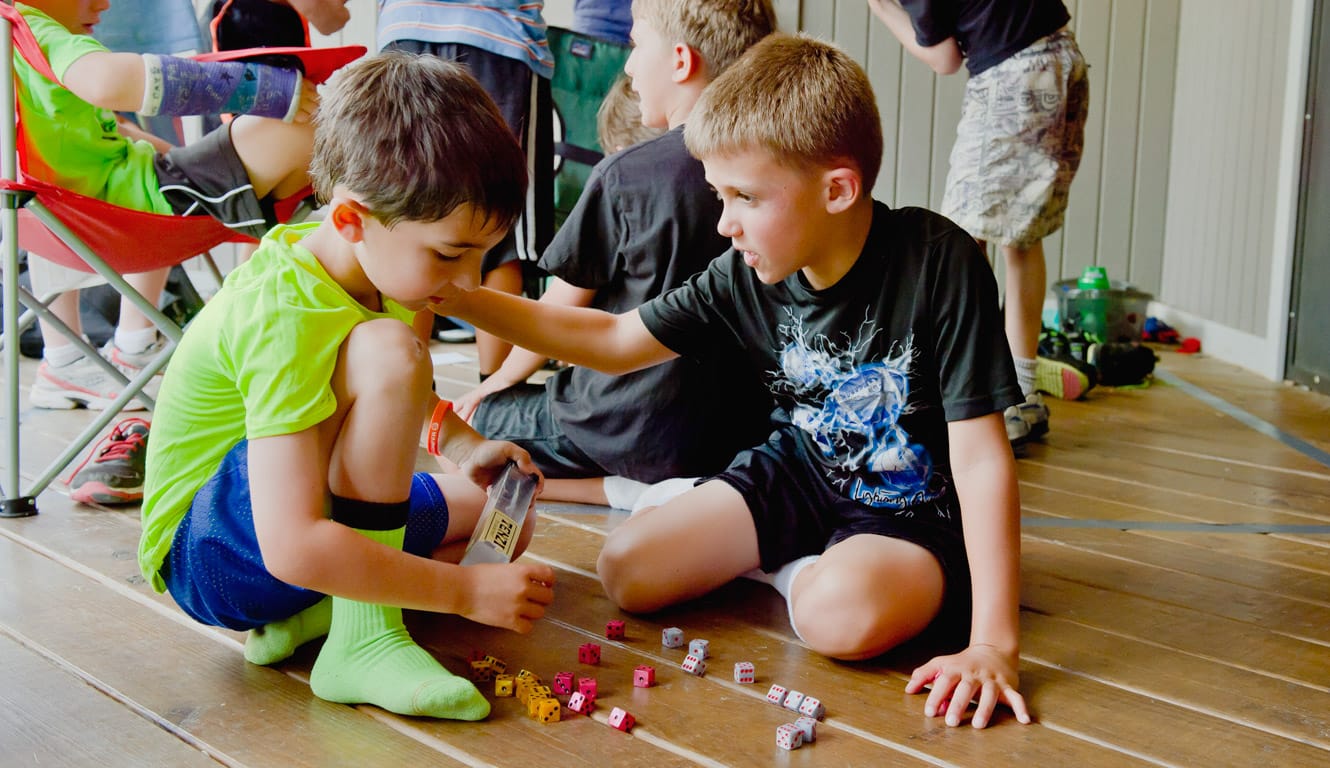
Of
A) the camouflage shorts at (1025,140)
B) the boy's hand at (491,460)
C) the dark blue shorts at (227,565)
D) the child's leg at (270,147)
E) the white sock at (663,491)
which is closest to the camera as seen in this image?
the dark blue shorts at (227,565)

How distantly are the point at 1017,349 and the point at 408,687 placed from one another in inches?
75.5

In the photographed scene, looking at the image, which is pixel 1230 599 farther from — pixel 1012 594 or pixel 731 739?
pixel 731 739

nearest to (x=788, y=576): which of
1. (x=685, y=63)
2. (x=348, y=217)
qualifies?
(x=348, y=217)

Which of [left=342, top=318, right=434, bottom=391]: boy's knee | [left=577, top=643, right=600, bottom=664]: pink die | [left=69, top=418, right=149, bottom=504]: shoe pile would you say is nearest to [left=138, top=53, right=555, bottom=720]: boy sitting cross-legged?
[left=342, top=318, right=434, bottom=391]: boy's knee

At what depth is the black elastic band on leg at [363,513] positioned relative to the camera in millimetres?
1312

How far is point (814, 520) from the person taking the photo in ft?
5.52

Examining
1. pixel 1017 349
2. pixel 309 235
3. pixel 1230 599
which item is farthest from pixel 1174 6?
pixel 309 235

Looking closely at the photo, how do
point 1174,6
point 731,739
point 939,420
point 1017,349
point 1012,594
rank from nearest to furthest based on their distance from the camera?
point 731,739
point 1012,594
point 939,420
point 1017,349
point 1174,6

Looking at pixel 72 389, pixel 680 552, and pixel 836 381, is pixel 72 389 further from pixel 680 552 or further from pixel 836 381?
pixel 836 381

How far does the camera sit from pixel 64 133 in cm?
231

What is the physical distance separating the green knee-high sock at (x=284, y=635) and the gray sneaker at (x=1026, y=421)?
5.33ft

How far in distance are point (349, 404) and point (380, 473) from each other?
8cm

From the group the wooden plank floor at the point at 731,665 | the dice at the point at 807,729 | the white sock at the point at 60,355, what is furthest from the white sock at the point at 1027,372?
the white sock at the point at 60,355

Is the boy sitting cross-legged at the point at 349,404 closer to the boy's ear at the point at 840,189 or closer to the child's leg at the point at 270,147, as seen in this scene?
the boy's ear at the point at 840,189
